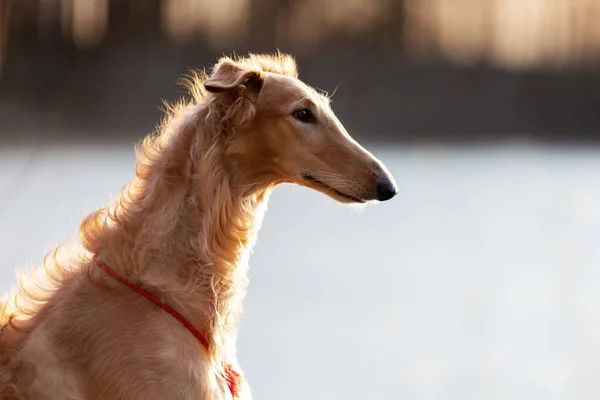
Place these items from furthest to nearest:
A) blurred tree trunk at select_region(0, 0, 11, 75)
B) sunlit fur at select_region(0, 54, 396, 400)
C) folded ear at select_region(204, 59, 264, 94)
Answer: blurred tree trunk at select_region(0, 0, 11, 75), folded ear at select_region(204, 59, 264, 94), sunlit fur at select_region(0, 54, 396, 400)

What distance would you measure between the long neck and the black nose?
0.32 metres

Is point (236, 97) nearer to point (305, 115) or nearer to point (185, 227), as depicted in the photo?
point (305, 115)

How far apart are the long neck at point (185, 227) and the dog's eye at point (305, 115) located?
0.66ft

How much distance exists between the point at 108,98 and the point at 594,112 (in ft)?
20.0

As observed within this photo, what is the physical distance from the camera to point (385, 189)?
225 centimetres

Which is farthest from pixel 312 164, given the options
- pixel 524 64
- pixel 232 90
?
pixel 524 64

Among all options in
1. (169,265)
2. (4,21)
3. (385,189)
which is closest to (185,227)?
(169,265)

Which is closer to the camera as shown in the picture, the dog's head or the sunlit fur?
the sunlit fur

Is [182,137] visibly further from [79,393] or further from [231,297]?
[79,393]

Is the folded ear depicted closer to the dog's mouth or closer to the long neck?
the long neck

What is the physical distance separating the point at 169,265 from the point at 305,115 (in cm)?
51

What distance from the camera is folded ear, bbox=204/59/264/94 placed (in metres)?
2.19

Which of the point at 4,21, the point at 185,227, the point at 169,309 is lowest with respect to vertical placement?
the point at 169,309

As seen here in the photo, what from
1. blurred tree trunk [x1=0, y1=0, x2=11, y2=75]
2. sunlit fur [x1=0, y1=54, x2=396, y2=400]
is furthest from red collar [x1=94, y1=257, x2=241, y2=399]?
blurred tree trunk [x1=0, y1=0, x2=11, y2=75]
